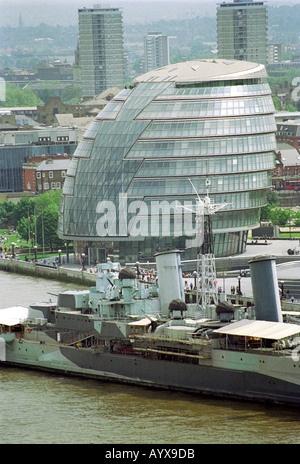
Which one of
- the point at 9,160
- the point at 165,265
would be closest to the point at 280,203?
the point at 9,160

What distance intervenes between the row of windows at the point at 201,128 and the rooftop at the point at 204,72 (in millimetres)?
2891

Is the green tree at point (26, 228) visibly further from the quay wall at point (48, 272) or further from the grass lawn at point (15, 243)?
the quay wall at point (48, 272)

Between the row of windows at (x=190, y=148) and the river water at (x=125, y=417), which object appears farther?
the row of windows at (x=190, y=148)

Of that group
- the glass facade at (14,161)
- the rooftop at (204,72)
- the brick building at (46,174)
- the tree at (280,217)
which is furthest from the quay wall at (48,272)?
the glass facade at (14,161)

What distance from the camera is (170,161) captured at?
8981 centimetres

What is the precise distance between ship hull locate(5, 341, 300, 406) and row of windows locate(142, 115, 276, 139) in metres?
33.1

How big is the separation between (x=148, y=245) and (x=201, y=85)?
11155 mm

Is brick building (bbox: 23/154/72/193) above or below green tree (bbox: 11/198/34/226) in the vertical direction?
above

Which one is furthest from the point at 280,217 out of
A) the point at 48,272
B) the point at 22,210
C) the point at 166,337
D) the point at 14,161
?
the point at 166,337

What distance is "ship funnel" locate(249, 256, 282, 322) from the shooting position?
5228 centimetres

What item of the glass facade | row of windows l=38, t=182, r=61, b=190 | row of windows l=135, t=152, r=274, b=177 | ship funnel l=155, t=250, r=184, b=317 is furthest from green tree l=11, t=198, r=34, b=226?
ship funnel l=155, t=250, r=184, b=317

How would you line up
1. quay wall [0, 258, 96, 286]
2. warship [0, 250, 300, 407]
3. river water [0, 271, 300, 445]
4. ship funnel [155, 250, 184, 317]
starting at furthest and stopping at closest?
quay wall [0, 258, 96, 286] → ship funnel [155, 250, 184, 317] → warship [0, 250, 300, 407] → river water [0, 271, 300, 445]

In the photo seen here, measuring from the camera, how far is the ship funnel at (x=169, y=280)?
5712 centimetres

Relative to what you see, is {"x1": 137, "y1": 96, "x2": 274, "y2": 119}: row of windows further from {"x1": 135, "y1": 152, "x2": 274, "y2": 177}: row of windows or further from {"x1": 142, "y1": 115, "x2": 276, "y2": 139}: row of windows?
{"x1": 135, "y1": 152, "x2": 274, "y2": 177}: row of windows
